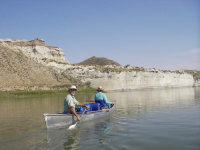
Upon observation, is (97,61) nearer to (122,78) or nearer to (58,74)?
(122,78)

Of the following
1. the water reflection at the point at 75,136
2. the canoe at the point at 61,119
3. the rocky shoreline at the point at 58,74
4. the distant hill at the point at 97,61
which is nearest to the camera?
the water reflection at the point at 75,136

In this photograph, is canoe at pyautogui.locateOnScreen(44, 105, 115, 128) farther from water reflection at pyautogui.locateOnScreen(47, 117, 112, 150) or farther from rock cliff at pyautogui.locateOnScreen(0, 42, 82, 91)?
rock cliff at pyautogui.locateOnScreen(0, 42, 82, 91)

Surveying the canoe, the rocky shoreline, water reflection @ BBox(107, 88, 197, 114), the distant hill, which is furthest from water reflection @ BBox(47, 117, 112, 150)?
the distant hill

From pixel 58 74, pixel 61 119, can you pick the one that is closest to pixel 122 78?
pixel 58 74

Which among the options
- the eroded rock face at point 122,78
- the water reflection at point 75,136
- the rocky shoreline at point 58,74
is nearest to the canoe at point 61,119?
the water reflection at point 75,136

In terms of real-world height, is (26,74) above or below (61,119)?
above

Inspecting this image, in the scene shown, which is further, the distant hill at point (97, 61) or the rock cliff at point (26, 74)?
the distant hill at point (97, 61)

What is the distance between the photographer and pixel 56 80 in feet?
195

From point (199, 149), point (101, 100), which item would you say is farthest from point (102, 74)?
point (199, 149)

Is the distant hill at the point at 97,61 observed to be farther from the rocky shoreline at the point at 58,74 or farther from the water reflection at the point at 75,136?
the water reflection at the point at 75,136

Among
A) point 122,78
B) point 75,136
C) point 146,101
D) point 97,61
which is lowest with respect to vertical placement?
point 146,101

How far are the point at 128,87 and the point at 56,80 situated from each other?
24.4 m

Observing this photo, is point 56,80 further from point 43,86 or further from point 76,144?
point 76,144

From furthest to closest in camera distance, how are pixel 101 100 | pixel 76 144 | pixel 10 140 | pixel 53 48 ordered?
pixel 53 48
pixel 101 100
pixel 10 140
pixel 76 144
